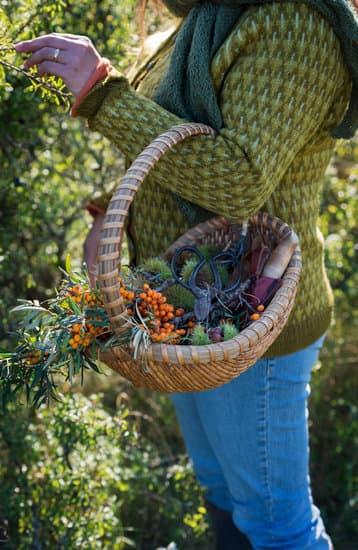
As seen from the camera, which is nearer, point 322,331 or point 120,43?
point 322,331

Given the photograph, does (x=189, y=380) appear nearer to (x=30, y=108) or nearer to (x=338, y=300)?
(x=30, y=108)

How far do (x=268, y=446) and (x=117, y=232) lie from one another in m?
0.66

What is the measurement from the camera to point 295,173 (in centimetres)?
131

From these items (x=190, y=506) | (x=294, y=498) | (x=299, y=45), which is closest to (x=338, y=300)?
(x=190, y=506)

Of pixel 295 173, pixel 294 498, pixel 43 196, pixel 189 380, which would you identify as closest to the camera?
pixel 189 380

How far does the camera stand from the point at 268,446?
1.39 m

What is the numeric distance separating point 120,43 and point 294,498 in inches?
55.3

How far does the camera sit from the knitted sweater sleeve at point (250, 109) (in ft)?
3.55

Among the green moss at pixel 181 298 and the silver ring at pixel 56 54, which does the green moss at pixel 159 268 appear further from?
the silver ring at pixel 56 54

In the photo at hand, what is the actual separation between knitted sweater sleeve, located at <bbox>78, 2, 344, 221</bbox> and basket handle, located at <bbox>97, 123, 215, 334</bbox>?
0.09 m

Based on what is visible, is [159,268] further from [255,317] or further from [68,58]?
[68,58]

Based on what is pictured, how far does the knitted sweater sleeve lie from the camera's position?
1.08 meters

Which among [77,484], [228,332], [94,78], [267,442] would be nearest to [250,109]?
[94,78]

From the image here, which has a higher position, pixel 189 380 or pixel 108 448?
pixel 189 380
